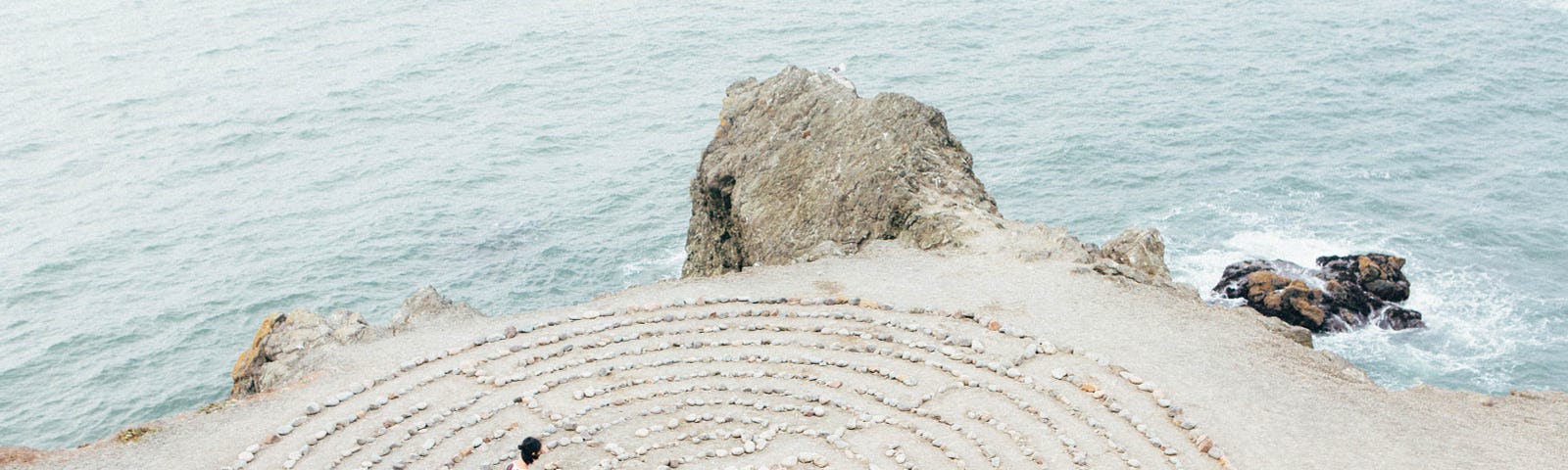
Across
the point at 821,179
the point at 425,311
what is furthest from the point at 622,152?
the point at 425,311

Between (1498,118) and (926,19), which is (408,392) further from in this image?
(926,19)

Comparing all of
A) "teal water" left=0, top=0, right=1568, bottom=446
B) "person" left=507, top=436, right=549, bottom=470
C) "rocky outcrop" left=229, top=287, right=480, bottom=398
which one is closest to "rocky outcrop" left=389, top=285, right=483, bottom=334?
"rocky outcrop" left=229, top=287, right=480, bottom=398

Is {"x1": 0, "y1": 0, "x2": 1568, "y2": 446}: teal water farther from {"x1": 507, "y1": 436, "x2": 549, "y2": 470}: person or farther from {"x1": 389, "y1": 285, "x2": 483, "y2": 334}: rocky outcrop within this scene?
{"x1": 507, "y1": 436, "x2": 549, "y2": 470}: person

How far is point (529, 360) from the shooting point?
2783 cm

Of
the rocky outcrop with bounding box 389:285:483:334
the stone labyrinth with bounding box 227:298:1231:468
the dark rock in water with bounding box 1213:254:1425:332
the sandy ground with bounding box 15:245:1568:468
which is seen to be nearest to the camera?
the sandy ground with bounding box 15:245:1568:468

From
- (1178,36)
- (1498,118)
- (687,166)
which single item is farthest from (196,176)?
(1498,118)

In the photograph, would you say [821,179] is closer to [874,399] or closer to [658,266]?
[874,399]

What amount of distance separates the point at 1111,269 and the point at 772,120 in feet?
49.0

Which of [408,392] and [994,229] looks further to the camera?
[994,229]

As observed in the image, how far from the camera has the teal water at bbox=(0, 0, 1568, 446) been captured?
5106 centimetres

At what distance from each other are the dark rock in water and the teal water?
3.49 feet

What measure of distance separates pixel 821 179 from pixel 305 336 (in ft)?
53.3

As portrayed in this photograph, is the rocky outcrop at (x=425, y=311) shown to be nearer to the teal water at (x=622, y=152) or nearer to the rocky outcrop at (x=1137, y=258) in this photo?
the rocky outcrop at (x=1137, y=258)

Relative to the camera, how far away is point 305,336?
30.3 metres
